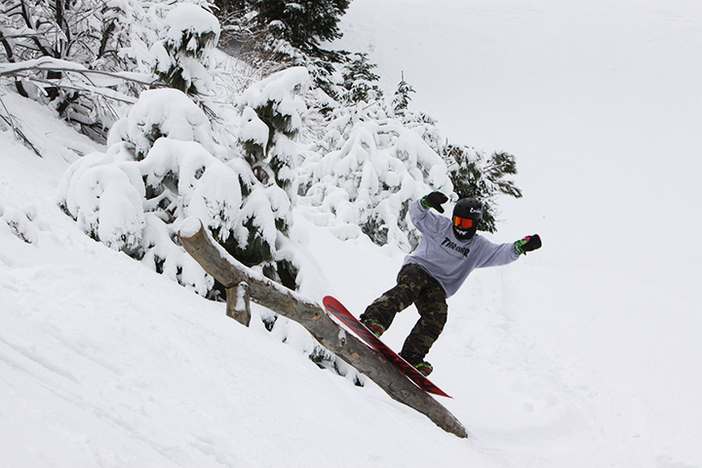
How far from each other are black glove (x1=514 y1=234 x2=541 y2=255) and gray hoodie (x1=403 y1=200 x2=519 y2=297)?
30 centimetres

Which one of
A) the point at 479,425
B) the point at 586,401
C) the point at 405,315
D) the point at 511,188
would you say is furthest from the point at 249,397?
the point at 511,188

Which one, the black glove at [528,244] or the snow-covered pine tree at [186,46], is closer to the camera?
the black glove at [528,244]

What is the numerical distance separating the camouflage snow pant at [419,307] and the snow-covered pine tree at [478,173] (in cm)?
833

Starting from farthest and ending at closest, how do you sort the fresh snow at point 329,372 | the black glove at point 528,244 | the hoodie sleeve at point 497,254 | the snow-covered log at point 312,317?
the hoodie sleeve at point 497,254 → the black glove at point 528,244 → the snow-covered log at point 312,317 → the fresh snow at point 329,372

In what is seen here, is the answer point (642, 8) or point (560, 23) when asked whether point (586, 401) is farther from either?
point (642, 8)

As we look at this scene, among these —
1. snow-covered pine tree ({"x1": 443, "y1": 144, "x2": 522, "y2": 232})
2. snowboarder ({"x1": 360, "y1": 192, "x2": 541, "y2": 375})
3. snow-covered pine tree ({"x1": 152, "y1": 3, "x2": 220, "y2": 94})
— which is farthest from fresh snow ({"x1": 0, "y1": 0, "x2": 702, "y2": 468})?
snow-covered pine tree ({"x1": 443, "y1": 144, "x2": 522, "y2": 232})

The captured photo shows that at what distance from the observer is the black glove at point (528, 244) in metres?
3.72

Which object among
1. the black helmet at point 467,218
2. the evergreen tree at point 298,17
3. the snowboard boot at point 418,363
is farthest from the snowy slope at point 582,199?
the evergreen tree at point 298,17

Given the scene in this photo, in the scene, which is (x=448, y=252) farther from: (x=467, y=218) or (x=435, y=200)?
(x=435, y=200)

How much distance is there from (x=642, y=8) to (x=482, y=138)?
76.4ft

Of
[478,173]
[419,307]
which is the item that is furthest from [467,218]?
[478,173]

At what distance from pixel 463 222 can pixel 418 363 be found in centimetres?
120

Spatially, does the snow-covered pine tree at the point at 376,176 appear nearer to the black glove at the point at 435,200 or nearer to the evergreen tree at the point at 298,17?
the black glove at the point at 435,200

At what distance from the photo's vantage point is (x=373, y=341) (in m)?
3.83
